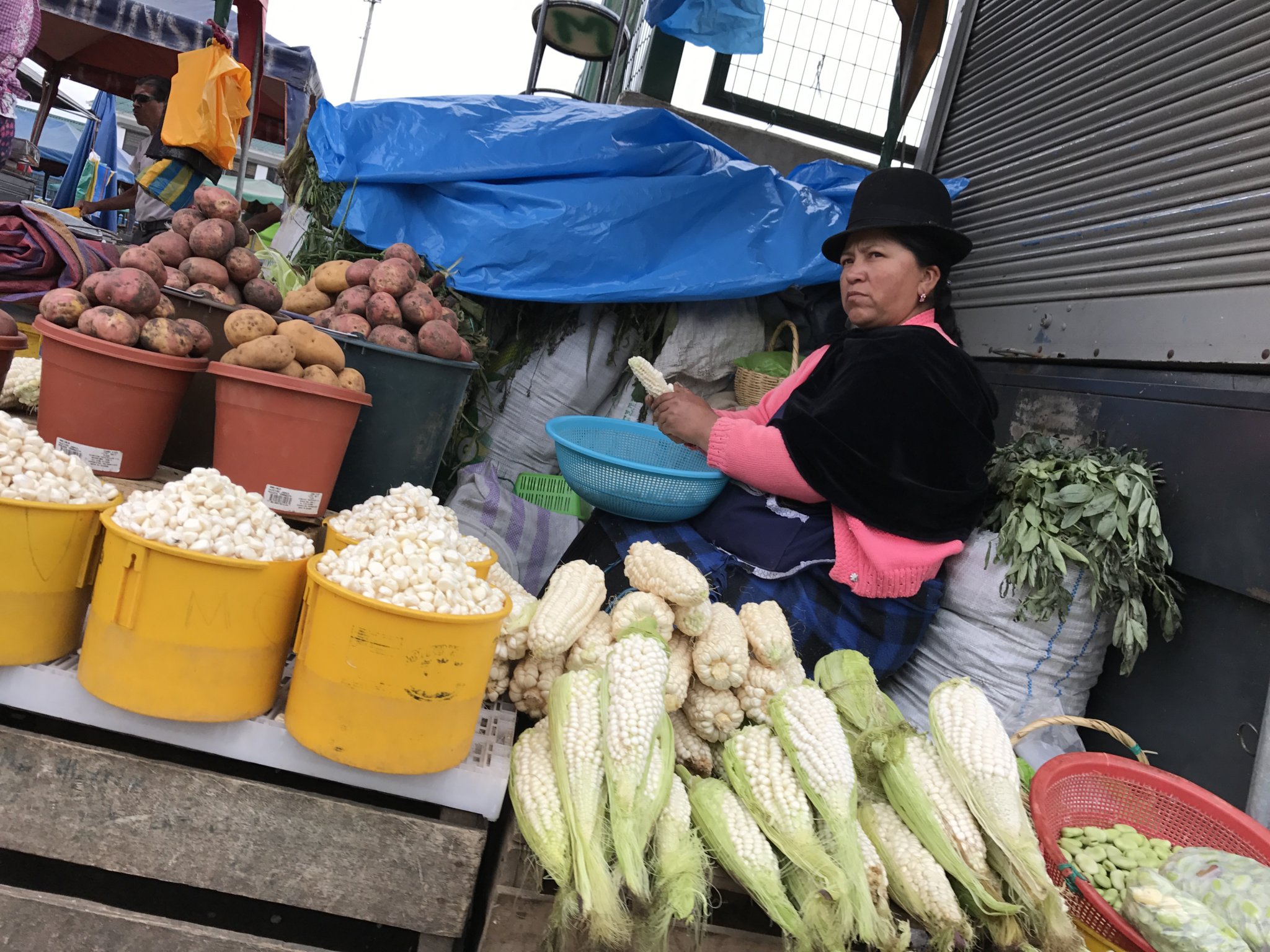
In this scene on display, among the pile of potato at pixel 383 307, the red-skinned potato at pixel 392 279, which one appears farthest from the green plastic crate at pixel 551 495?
the red-skinned potato at pixel 392 279

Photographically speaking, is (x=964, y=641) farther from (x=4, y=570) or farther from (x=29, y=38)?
(x=29, y=38)

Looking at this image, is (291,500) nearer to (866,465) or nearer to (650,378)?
(650,378)

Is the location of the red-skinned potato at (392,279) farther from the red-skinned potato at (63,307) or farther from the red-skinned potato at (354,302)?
the red-skinned potato at (63,307)

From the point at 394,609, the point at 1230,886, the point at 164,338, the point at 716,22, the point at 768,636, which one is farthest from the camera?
the point at 716,22

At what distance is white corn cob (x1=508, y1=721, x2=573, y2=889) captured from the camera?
4.08ft

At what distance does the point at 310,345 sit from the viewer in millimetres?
2082

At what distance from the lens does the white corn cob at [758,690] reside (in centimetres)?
170

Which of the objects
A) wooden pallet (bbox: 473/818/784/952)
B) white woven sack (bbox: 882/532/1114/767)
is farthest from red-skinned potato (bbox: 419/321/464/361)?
white woven sack (bbox: 882/532/1114/767)

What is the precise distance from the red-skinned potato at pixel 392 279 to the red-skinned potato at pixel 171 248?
58cm

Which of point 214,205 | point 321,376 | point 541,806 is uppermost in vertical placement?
point 214,205

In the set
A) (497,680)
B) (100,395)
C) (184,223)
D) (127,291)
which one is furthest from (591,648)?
(184,223)

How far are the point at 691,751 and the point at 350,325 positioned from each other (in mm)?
1673

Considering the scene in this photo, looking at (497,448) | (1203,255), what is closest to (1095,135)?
(1203,255)

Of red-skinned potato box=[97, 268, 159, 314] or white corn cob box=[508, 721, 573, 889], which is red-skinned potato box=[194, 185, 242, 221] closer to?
red-skinned potato box=[97, 268, 159, 314]
